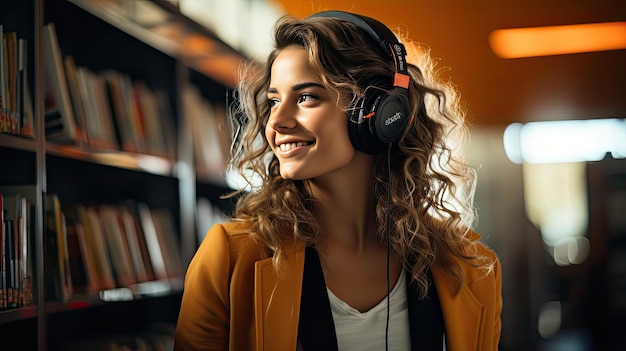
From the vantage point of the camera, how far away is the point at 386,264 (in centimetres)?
173

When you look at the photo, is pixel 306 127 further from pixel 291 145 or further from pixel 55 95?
pixel 55 95

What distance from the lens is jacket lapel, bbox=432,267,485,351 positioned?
5.44ft

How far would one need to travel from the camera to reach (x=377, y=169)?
1.77 metres

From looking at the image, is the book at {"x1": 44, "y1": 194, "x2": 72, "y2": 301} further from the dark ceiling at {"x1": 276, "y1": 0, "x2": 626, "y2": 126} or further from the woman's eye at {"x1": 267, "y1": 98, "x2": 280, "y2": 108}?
the dark ceiling at {"x1": 276, "y1": 0, "x2": 626, "y2": 126}

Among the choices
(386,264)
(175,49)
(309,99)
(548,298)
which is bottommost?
(548,298)

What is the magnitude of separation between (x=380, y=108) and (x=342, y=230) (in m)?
0.33

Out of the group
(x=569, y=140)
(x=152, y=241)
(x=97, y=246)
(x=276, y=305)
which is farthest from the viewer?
(x=569, y=140)

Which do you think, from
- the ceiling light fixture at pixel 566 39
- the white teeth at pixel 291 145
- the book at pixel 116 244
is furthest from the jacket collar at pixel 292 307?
the ceiling light fixture at pixel 566 39

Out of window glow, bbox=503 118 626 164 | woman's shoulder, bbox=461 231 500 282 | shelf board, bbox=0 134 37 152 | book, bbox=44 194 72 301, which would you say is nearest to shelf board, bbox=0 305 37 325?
book, bbox=44 194 72 301

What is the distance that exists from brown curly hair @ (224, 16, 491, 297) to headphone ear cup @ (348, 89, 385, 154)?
3cm

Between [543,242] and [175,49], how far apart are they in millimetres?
2318

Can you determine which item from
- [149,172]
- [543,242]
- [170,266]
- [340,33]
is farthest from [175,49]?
[543,242]

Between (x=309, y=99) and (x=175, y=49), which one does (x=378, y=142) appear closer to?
(x=309, y=99)

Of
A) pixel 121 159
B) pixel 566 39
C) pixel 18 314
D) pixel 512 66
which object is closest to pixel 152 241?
pixel 121 159
